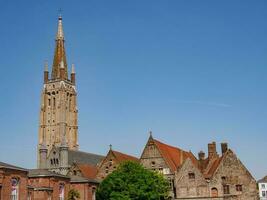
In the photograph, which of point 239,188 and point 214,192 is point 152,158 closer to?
point 214,192

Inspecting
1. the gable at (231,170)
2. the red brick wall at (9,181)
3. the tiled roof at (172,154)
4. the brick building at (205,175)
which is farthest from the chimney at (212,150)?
the red brick wall at (9,181)

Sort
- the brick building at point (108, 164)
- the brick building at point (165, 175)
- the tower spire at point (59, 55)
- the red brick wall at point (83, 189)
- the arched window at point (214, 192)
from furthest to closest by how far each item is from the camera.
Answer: the tower spire at point (59, 55)
the brick building at point (108, 164)
the red brick wall at point (83, 189)
the arched window at point (214, 192)
the brick building at point (165, 175)

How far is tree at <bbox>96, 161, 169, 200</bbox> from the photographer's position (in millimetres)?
69062

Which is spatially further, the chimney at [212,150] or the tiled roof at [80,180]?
the chimney at [212,150]

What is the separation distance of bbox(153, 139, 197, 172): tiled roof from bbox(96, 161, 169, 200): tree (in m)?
10.0

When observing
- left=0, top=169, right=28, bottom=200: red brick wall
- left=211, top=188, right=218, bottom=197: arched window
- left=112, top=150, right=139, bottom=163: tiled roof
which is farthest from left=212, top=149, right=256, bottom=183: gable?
left=0, top=169, right=28, bottom=200: red brick wall

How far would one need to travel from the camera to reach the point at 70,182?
8019 centimetres

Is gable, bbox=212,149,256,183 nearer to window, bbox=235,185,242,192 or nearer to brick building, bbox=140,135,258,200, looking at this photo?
brick building, bbox=140,135,258,200

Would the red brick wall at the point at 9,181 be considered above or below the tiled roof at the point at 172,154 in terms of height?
below

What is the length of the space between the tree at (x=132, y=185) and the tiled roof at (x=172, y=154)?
10.0 metres

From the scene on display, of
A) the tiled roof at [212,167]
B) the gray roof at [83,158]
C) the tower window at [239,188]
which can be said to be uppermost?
the gray roof at [83,158]

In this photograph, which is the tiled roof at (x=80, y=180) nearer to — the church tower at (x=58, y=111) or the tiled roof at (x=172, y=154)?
the tiled roof at (x=172, y=154)

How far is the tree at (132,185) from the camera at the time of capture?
69.1m

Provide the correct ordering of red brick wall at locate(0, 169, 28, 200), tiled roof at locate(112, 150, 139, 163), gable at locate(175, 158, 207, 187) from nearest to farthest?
red brick wall at locate(0, 169, 28, 200)
gable at locate(175, 158, 207, 187)
tiled roof at locate(112, 150, 139, 163)
